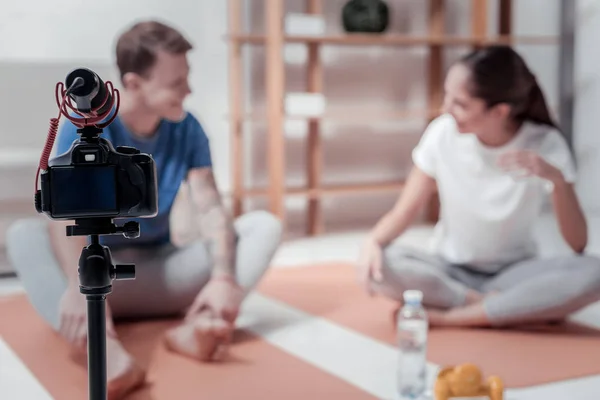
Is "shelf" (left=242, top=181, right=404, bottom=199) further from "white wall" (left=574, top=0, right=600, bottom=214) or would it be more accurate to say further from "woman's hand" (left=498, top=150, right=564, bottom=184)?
"woman's hand" (left=498, top=150, right=564, bottom=184)

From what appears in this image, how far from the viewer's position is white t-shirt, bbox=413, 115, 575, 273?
79.5 inches

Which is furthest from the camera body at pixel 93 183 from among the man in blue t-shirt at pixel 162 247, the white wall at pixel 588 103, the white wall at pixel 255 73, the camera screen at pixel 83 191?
the white wall at pixel 588 103

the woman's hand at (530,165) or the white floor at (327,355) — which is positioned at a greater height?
the woman's hand at (530,165)

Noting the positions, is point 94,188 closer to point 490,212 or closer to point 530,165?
point 530,165

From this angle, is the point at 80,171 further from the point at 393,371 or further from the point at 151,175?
the point at 393,371

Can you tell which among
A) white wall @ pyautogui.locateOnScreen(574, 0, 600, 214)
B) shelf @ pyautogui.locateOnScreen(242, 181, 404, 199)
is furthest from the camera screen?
white wall @ pyautogui.locateOnScreen(574, 0, 600, 214)

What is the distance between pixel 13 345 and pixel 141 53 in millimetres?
786

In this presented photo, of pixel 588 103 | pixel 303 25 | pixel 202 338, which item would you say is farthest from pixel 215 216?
pixel 588 103

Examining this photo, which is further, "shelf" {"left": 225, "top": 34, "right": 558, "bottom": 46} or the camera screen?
"shelf" {"left": 225, "top": 34, "right": 558, "bottom": 46}

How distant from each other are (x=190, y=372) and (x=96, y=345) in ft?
2.90

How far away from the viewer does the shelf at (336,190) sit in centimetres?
360

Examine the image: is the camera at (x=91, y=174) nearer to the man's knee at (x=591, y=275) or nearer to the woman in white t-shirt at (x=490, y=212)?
the woman in white t-shirt at (x=490, y=212)

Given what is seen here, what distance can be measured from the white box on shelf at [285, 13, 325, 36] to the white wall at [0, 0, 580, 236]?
268 mm

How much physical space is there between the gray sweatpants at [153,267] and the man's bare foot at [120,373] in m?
0.36
